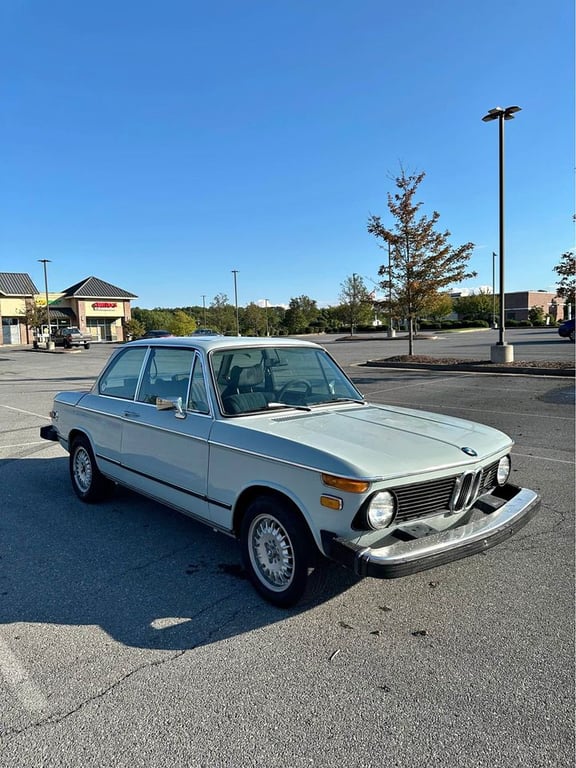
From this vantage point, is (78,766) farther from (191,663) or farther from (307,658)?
(307,658)

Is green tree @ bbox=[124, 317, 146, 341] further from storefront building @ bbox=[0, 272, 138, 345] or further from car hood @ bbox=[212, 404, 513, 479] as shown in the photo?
car hood @ bbox=[212, 404, 513, 479]

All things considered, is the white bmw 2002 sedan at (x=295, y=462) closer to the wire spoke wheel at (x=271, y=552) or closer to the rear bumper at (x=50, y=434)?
the wire spoke wheel at (x=271, y=552)

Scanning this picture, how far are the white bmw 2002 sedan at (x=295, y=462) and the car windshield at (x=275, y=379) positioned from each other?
0.04 feet

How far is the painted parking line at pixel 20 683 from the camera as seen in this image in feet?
8.54

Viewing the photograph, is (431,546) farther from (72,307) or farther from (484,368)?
(72,307)

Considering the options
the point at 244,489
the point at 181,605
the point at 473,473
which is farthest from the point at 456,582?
the point at 181,605

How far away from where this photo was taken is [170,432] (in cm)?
420

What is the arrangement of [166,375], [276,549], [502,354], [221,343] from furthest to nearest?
[502,354] → [166,375] → [221,343] → [276,549]

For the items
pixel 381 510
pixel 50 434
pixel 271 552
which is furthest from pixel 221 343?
pixel 50 434

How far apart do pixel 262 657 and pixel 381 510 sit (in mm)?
1004

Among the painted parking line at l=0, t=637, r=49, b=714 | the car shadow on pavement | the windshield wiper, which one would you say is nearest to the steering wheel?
the windshield wiper

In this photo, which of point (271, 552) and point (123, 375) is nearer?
point (271, 552)

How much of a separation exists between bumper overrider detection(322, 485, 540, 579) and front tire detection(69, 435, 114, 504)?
3129mm

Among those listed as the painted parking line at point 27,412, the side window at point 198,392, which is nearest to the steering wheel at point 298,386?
the side window at point 198,392
